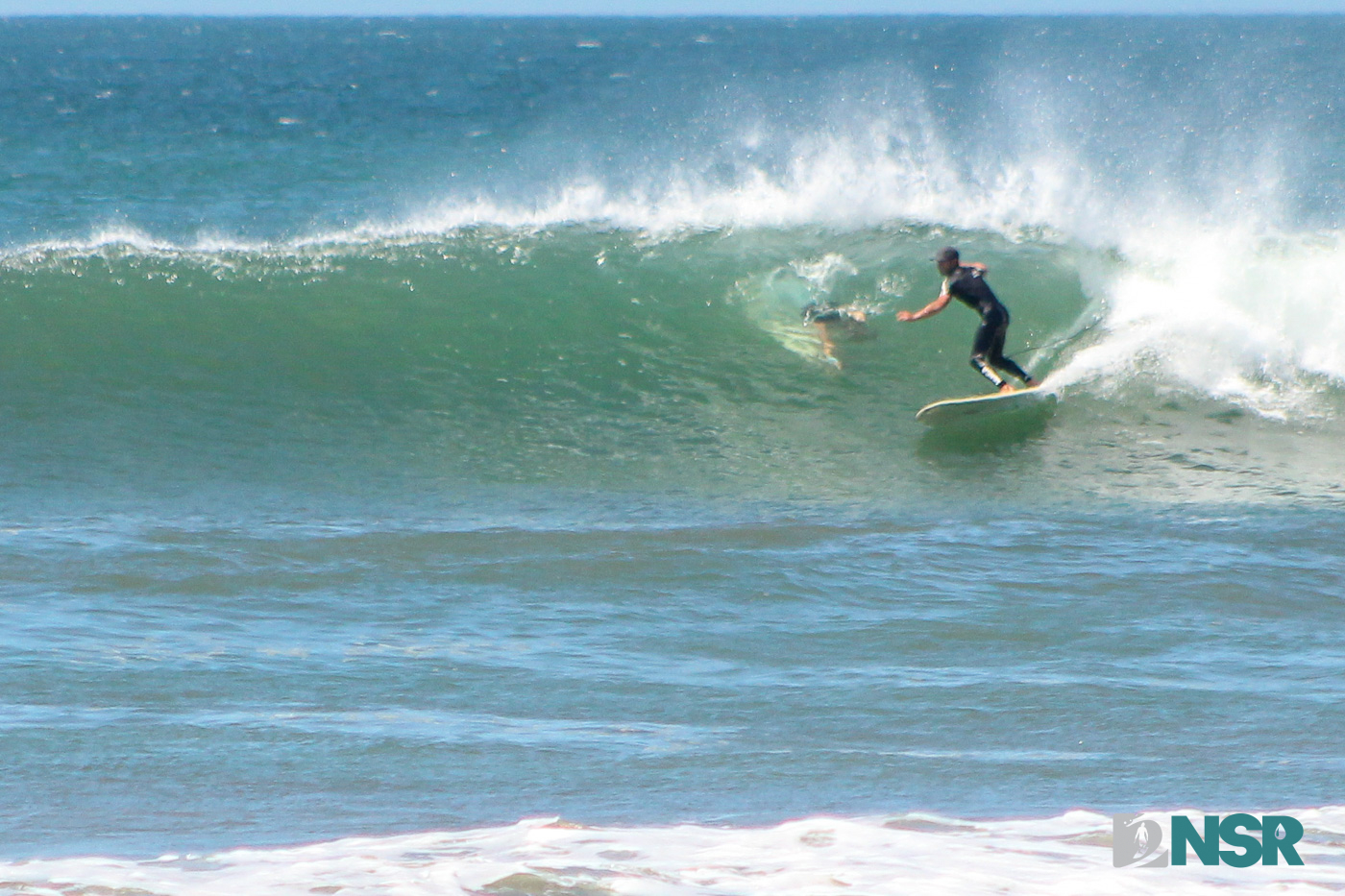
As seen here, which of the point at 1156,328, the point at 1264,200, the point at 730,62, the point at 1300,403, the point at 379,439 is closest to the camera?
the point at 379,439

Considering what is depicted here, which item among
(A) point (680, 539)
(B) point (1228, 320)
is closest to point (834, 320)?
(B) point (1228, 320)

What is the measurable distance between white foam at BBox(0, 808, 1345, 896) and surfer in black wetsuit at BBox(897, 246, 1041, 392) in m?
6.01

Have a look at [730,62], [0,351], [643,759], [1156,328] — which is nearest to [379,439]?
Result: [0,351]

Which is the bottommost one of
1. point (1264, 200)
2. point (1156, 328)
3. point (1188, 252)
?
point (1156, 328)

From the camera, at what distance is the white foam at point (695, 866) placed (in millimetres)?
3754

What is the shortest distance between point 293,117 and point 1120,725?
34.2 m

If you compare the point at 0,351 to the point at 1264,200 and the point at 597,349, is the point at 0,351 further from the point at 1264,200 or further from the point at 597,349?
the point at 1264,200

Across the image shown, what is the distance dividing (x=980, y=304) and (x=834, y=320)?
1.86 meters

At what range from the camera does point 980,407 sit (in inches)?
392

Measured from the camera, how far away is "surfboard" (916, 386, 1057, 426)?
32.5 feet

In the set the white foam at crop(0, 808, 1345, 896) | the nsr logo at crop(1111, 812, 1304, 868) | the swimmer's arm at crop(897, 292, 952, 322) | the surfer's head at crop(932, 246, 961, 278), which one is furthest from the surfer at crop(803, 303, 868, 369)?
the white foam at crop(0, 808, 1345, 896)

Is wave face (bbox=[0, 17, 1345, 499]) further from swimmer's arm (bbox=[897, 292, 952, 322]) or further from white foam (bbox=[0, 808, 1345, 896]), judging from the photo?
white foam (bbox=[0, 808, 1345, 896])

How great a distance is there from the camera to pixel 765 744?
196 inches

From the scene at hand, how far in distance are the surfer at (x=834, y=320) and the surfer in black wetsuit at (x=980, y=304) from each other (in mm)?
1561
